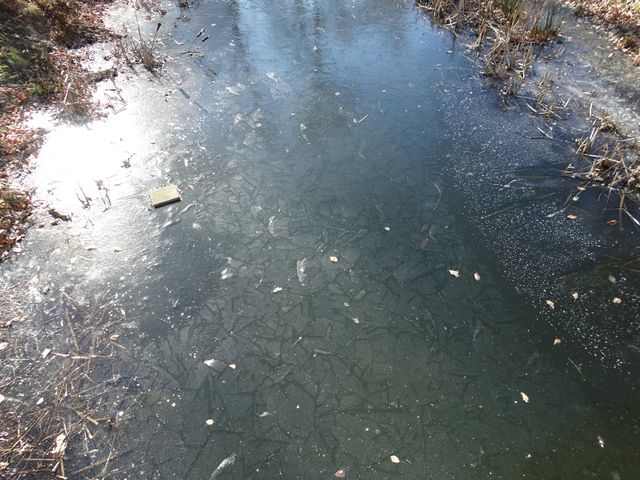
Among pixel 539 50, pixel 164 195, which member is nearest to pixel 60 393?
pixel 164 195

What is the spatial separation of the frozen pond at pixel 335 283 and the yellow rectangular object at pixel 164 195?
8 cm

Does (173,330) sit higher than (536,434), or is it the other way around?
(173,330)

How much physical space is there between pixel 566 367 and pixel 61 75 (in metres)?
5.93

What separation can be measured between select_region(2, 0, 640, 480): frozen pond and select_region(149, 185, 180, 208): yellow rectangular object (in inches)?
3.2

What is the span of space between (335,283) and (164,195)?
1825 millimetres

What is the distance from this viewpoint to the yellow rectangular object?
144 inches

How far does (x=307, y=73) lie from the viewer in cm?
516

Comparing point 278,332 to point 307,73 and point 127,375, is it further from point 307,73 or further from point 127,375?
point 307,73

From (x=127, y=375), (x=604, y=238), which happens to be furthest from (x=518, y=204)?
(x=127, y=375)

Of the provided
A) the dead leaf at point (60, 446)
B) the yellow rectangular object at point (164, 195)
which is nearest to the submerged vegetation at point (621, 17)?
the yellow rectangular object at point (164, 195)

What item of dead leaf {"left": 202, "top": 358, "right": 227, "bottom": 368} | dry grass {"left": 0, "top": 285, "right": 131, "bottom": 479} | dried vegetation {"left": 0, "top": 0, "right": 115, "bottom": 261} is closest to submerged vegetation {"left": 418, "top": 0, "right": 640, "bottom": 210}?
dead leaf {"left": 202, "top": 358, "right": 227, "bottom": 368}

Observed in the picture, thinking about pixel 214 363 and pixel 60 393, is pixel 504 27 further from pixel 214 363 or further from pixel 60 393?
pixel 60 393

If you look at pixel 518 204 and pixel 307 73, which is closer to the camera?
A: pixel 518 204

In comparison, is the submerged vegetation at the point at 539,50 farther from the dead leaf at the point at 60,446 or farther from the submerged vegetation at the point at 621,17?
the dead leaf at the point at 60,446
